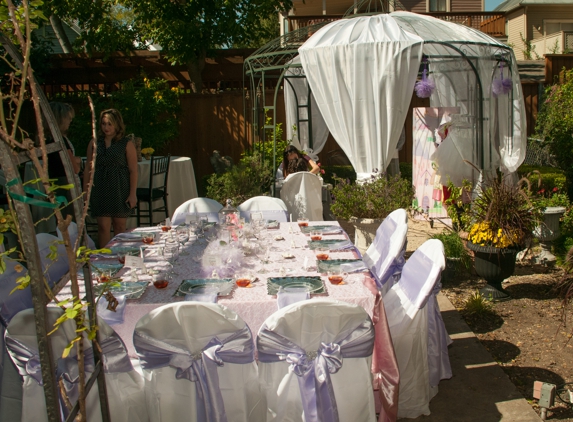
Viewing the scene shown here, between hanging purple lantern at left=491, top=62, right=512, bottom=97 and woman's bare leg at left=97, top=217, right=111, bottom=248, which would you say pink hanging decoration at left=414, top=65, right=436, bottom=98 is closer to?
hanging purple lantern at left=491, top=62, right=512, bottom=97

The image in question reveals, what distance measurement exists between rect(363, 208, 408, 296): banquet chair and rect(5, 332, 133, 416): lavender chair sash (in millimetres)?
1622

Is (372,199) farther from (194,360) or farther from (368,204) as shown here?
(194,360)

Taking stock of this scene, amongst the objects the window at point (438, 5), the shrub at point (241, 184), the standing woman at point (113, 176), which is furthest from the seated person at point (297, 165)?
the window at point (438, 5)

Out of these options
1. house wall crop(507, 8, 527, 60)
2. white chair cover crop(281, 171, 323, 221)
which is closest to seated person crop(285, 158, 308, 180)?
white chair cover crop(281, 171, 323, 221)

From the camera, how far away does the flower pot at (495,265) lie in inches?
199

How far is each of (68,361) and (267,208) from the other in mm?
3165

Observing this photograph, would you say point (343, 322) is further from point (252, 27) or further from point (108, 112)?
point (252, 27)

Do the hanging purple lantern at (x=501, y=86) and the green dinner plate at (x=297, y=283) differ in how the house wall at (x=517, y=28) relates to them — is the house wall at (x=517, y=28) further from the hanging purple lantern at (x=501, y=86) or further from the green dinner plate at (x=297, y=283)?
the green dinner plate at (x=297, y=283)

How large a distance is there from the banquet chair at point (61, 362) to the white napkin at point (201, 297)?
48 centimetres

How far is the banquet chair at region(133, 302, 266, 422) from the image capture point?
2562mm

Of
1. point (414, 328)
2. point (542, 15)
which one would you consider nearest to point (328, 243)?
point (414, 328)

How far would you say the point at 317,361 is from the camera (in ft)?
8.53

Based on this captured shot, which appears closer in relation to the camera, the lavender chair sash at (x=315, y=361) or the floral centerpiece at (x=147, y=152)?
the lavender chair sash at (x=315, y=361)

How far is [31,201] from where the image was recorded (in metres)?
1.79
